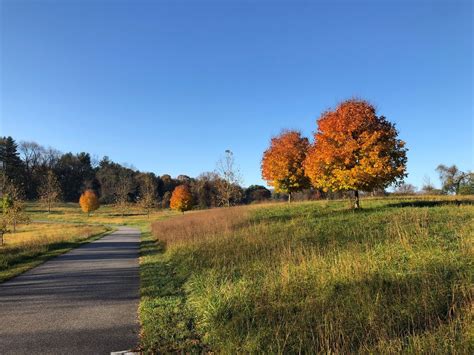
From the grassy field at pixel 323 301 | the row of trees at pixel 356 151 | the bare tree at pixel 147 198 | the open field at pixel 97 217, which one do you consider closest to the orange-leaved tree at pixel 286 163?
the row of trees at pixel 356 151

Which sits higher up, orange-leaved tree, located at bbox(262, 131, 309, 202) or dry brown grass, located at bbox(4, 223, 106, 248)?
orange-leaved tree, located at bbox(262, 131, 309, 202)

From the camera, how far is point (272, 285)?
6312mm

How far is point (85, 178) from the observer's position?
108562mm

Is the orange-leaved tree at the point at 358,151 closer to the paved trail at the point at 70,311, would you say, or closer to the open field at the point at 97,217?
the paved trail at the point at 70,311

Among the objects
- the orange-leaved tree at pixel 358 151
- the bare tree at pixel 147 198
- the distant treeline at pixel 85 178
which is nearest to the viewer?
the orange-leaved tree at pixel 358 151

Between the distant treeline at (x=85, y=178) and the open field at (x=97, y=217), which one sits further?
the distant treeline at (x=85, y=178)

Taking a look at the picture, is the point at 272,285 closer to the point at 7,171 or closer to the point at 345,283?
the point at 345,283

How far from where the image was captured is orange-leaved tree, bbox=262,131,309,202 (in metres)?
33.4

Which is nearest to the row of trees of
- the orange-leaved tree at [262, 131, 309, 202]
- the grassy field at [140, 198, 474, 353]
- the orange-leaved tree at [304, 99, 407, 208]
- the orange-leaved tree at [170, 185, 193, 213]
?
the orange-leaved tree at [304, 99, 407, 208]

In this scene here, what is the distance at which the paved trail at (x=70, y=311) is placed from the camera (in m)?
4.76

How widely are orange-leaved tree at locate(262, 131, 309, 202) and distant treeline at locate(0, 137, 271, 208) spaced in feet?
172

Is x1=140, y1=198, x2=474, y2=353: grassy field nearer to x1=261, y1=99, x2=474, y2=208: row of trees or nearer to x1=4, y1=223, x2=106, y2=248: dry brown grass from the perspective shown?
x1=261, y1=99, x2=474, y2=208: row of trees

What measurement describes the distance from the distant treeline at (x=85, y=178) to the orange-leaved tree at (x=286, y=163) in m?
52.3

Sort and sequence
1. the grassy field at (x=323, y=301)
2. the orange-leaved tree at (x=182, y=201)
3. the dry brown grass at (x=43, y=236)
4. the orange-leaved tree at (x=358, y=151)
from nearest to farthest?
the grassy field at (x=323, y=301)
the orange-leaved tree at (x=358, y=151)
the dry brown grass at (x=43, y=236)
the orange-leaved tree at (x=182, y=201)
